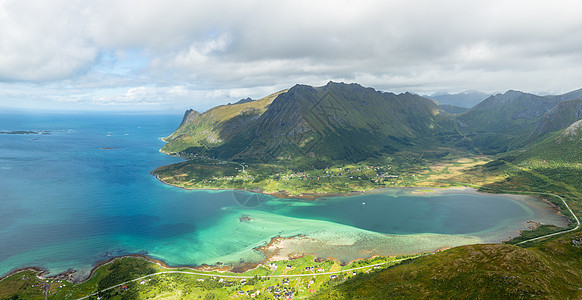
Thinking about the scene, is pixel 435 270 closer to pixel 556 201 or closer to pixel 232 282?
pixel 232 282

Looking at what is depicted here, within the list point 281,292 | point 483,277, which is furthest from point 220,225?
point 483,277

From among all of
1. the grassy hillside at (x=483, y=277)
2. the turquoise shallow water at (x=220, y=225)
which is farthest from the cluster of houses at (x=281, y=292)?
the turquoise shallow water at (x=220, y=225)

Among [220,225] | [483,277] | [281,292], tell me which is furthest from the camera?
[220,225]

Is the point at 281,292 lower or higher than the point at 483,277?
lower

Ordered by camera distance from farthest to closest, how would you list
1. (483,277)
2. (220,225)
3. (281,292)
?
(220,225)
(281,292)
(483,277)

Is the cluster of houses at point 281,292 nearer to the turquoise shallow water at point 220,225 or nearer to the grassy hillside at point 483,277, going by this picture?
the grassy hillside at point 483,277

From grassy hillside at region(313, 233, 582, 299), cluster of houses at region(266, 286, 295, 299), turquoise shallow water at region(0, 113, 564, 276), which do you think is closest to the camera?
grassy hillside at region(313, 233, 582, 299)

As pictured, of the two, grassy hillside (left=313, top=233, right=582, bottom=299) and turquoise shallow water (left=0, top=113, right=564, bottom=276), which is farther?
turquoise shallow water (left=0, top=113, right=564, bottom=276)

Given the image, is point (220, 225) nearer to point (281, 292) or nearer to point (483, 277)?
point (281, 292)

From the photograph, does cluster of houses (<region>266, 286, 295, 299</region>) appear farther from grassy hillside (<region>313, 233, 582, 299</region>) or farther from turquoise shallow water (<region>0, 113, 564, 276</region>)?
turquoise shallow water (<region>0, 113, 564, 276</region>)

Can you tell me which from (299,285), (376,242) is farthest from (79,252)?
(376,242)

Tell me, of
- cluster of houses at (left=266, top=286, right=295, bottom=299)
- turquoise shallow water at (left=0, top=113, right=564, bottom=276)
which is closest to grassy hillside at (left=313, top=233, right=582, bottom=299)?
cluster of houses at (left=266, top=286, right=295, bottom=299)
